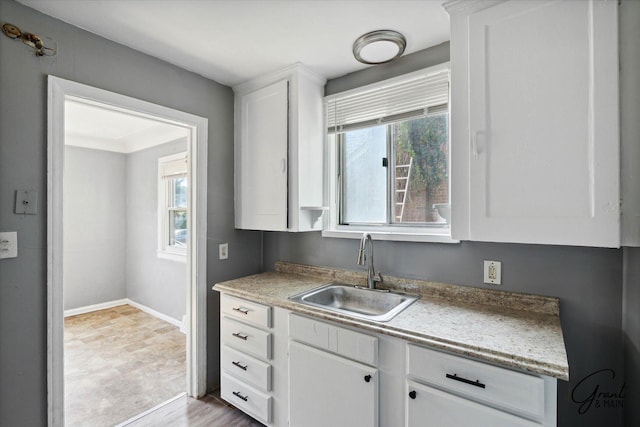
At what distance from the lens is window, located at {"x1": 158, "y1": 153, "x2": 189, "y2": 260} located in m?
3.71

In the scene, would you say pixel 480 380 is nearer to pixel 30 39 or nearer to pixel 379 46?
pixel 379 46

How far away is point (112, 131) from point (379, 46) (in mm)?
3494

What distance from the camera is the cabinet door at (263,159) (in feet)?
6.93

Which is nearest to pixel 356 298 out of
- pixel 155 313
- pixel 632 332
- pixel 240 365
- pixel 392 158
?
pixel 240 365

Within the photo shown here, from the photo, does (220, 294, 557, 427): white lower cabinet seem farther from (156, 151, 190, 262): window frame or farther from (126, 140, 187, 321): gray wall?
(156, 151, 190, 262): window frame

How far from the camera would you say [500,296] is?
1.60 meters

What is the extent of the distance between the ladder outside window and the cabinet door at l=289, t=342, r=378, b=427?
991 millimetres

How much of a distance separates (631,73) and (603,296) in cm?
91

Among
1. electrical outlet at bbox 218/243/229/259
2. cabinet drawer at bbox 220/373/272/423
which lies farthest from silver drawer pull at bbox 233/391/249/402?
electrical outlet at bbox 218/243/229/259

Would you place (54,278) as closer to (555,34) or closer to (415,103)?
(415,103)

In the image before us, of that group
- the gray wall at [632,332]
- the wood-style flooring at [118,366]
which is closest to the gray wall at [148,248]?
the wood-style flooring at [118,366]

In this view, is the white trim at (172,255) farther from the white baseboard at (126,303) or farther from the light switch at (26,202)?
the light switch at (26,202)

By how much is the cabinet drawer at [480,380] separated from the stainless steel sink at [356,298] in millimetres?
418

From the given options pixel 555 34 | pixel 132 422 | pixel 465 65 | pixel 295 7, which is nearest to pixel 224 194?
pixel 295 7
